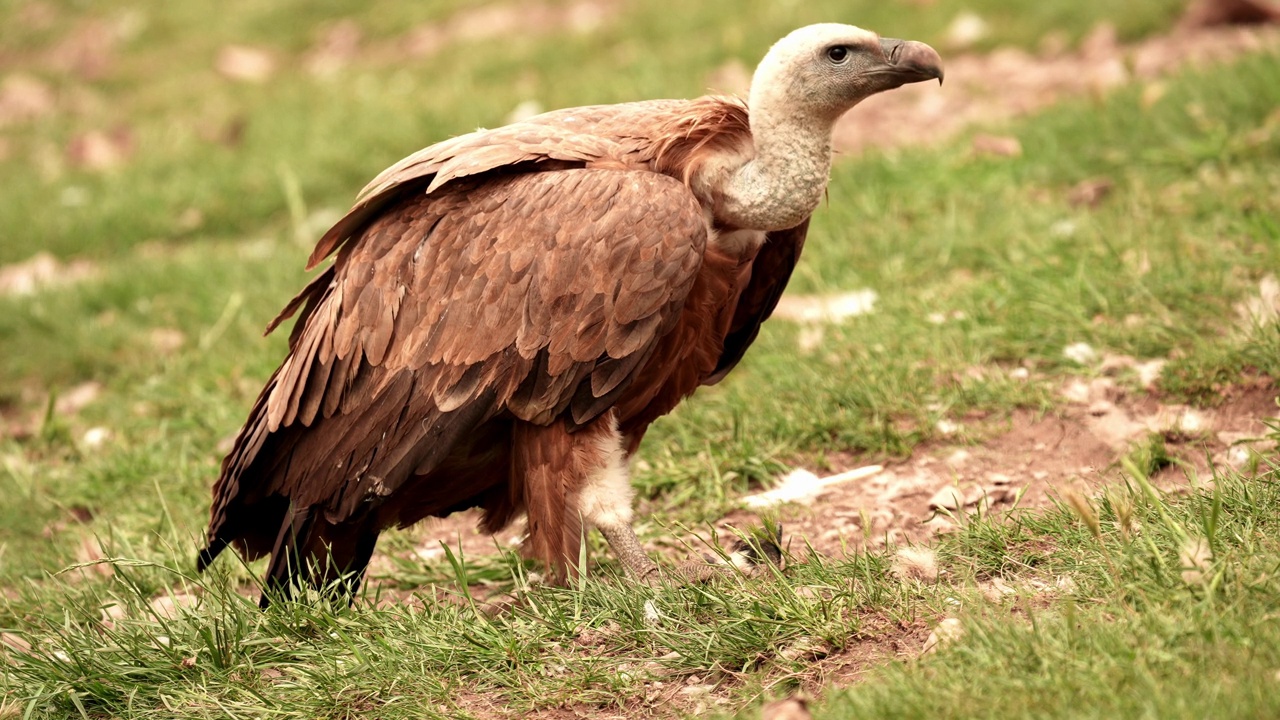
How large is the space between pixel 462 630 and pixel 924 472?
1.71 metres

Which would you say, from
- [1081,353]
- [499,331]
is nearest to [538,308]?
→ [499,331]

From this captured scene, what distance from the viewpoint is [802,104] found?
380 cm

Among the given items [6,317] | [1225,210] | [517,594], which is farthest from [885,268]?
[6,317]

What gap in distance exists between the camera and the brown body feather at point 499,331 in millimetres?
3734

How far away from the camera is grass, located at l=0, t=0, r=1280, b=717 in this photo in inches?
123

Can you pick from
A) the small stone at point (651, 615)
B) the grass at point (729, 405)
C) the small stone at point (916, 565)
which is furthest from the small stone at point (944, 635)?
the small stone at point (651, 615)

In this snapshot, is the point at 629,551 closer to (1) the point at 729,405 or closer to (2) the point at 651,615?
(2) the point at 651,615

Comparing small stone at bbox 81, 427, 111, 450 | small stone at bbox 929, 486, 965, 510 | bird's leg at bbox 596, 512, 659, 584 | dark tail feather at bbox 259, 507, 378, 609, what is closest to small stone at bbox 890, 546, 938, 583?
small stone at bbox 929, 486, 965, 510

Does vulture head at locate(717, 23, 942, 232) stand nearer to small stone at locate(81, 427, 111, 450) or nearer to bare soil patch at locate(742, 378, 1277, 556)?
bare soil patch at locate(742, 378, 1277, 556)

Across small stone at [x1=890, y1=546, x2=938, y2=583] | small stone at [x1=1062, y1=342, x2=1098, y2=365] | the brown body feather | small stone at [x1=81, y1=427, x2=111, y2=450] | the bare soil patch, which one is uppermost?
the brown body feather

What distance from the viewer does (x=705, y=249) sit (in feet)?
12.6

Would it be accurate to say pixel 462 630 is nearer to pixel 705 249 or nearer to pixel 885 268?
pixel 705 249

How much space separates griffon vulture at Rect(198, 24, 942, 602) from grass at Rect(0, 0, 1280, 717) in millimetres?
317

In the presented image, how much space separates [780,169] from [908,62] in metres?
0.45
